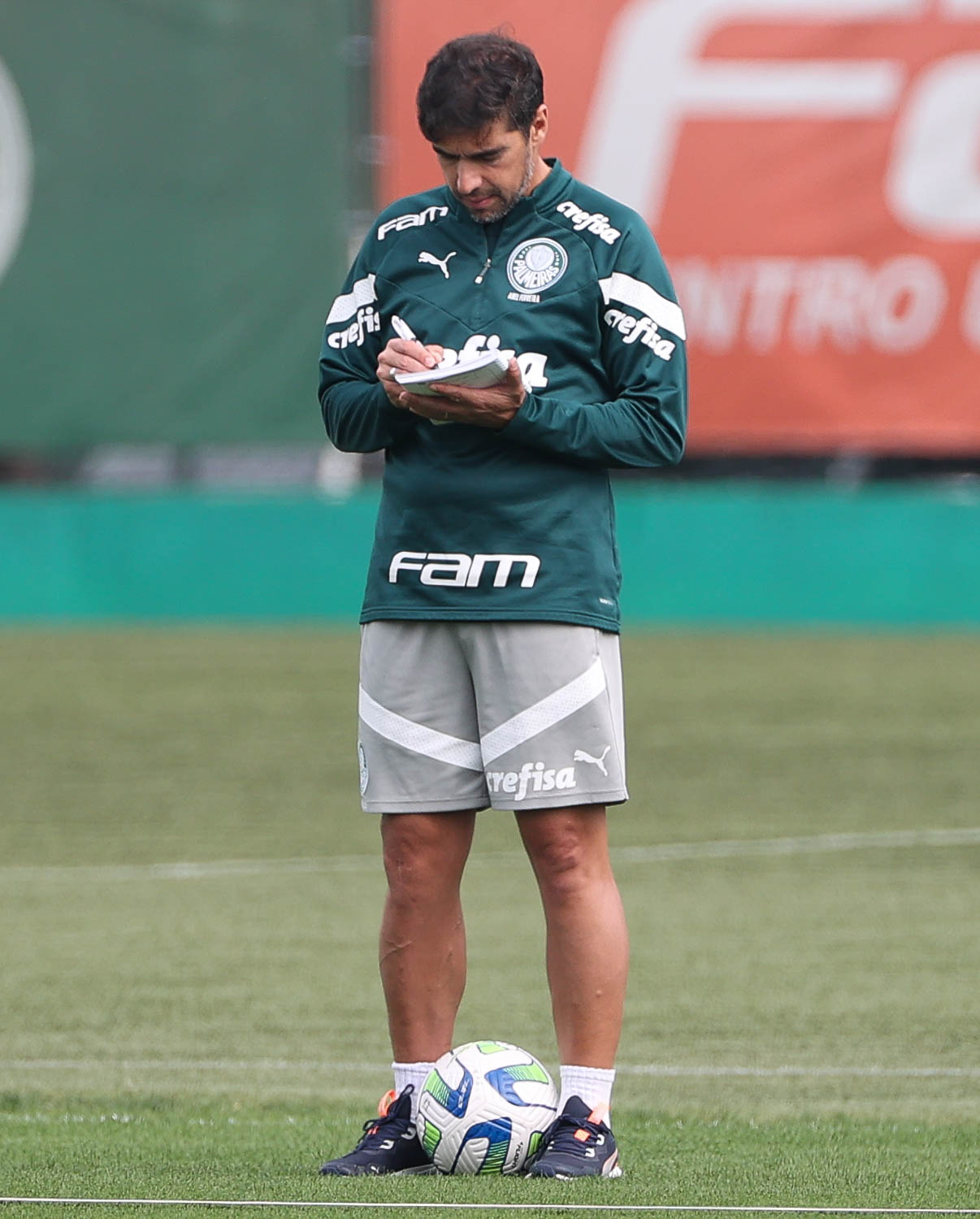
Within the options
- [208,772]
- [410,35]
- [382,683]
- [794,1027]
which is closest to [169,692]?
[208,772]

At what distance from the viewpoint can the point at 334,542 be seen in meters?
15.6

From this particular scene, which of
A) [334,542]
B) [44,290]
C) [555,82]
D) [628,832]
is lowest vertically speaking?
[628,832]

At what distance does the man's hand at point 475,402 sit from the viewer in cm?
357

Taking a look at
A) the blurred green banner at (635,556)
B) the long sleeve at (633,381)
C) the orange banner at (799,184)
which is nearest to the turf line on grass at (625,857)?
the long sleeve at (633,381)

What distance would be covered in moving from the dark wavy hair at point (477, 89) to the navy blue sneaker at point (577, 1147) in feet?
5.11

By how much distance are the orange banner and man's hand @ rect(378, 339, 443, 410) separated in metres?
11.7

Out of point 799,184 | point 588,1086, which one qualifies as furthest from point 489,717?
point 799,184

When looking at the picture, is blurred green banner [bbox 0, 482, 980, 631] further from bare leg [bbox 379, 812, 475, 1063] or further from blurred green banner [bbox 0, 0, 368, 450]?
bare leg [bbox 379, 812, 475, 1063]

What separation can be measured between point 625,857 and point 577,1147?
473 cm

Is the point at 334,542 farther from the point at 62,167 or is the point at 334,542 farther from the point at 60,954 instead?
the point at 60,954

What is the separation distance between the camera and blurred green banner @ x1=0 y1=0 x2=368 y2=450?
1560 centimetres

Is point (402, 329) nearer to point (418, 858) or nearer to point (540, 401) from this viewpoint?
point (540, 401)

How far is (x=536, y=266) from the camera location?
146 inches

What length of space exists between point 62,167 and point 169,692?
4864 mm
